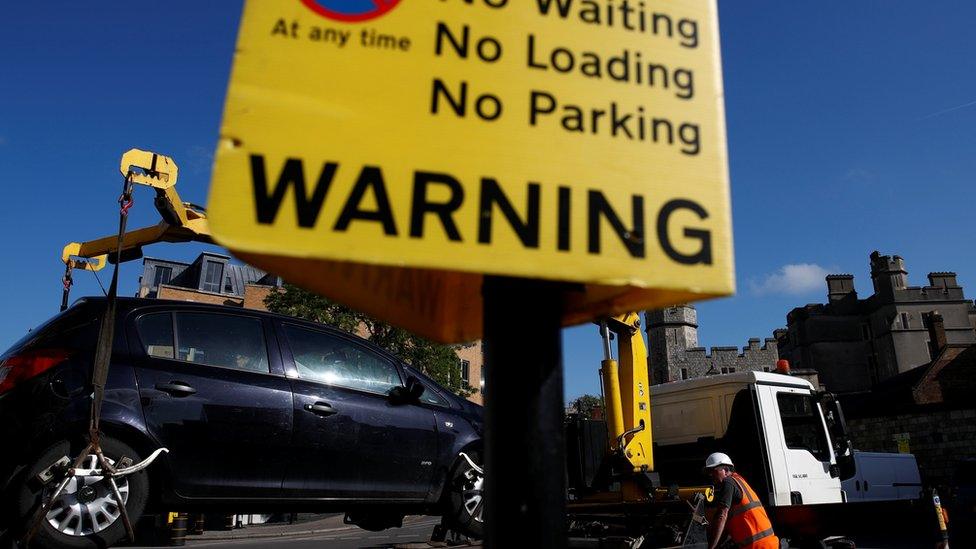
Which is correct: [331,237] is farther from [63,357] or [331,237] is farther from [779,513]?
[779,513]

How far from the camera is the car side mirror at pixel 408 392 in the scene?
16.3ft

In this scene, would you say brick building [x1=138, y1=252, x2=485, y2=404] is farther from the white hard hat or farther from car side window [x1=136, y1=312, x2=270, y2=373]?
car side window [x1=136, y1=312, x2=270, y2=373]

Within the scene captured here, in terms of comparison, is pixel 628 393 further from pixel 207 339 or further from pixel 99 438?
pixel 99 438

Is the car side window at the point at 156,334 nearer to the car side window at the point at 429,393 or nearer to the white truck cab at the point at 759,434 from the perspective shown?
the car side window at the point at 429,393

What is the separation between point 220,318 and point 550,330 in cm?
386

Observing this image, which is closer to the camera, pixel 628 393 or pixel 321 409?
pixel 321 409

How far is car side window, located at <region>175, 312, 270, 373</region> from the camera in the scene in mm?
4312

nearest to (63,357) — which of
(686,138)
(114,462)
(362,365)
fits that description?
(114,462)

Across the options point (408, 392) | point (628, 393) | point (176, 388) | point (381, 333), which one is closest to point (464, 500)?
point (408, 392)

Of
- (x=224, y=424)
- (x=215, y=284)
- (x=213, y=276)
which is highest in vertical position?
(x=213, y=276)

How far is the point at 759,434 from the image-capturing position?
23.7 feet

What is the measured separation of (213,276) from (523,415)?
57.4m

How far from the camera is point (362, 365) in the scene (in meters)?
4.99

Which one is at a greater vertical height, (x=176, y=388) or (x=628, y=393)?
(x=628, y=393)
